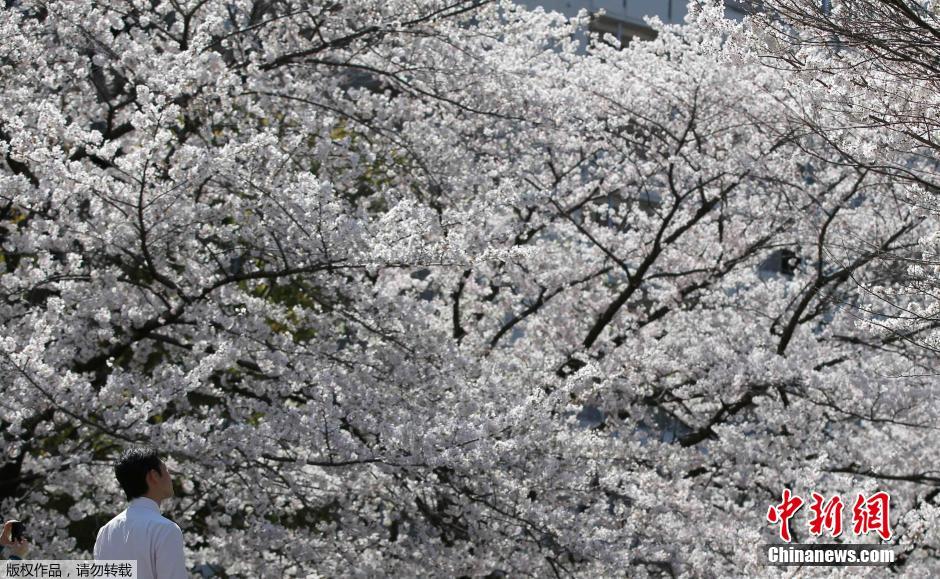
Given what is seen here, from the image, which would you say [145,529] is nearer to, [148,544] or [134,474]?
[148,544]

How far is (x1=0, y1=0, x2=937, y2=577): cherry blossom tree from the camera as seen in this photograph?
5.94 metres

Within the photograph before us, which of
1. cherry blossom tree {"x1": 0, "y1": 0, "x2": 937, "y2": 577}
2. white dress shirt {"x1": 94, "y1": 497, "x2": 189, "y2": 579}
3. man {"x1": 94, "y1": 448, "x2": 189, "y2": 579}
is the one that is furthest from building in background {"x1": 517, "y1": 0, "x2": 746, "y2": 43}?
white dress shirt {"x1": 94, "y1": 497, "x2": 189, "y2": 579}

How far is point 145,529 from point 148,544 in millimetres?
48

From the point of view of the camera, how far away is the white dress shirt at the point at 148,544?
348cm

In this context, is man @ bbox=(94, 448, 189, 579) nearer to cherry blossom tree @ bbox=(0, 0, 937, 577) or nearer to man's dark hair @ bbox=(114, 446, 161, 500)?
man's dark hair @ bbox=(114, 446, 161, 500)

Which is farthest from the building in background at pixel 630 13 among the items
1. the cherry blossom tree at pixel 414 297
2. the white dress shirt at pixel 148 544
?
the white dress shirt at pixel 148 544

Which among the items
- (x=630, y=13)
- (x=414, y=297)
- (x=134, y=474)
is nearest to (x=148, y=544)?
(x=134, y=474)

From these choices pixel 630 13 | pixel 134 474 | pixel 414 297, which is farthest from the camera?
pixel 630 13

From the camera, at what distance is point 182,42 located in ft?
23.9

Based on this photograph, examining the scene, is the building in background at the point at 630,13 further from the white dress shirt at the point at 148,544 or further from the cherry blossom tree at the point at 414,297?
the white dress shirt at the point at 148,544

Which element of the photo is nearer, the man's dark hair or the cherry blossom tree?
the man's dark hair

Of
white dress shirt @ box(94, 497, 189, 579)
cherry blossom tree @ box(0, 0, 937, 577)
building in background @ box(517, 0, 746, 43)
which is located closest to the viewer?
white dress shirt @ box(94, 497, 189, 579)

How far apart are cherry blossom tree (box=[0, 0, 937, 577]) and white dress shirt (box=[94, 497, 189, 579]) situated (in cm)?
195

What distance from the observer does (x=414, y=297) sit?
28.5ft
